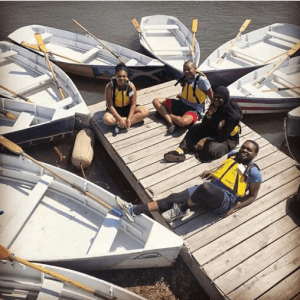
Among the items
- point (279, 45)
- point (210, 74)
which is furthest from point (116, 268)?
point (279, 45)

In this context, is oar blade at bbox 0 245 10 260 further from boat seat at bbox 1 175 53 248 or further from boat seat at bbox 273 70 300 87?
boat seat at bbox 273 70 300 87

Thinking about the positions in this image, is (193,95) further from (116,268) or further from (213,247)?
(116,268)

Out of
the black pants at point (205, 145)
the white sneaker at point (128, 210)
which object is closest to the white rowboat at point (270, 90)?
the black pants at point (205, 145)

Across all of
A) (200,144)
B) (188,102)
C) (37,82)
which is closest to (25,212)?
(200,144)

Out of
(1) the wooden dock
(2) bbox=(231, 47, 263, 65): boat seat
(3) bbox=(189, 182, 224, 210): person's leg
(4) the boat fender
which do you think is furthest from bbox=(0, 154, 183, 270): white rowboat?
(2) bbox=(231, 47, 263, 65): boat seat

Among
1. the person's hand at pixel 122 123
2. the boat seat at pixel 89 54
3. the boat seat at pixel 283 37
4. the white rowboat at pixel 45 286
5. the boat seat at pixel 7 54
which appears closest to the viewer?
the white rowboat at pixel 45 286

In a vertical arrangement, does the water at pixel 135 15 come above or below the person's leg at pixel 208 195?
above

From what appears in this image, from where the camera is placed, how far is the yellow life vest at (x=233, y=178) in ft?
13.6

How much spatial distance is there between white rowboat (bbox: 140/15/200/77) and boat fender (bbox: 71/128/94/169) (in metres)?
3.51

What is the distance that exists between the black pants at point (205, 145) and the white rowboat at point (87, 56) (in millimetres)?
Result: 3388

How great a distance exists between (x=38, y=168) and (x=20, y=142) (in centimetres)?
139

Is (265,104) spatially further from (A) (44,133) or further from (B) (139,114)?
(A) (44,133)

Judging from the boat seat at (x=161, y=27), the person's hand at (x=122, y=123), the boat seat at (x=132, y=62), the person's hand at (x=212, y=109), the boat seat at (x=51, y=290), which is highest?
the boat seat at (x=161, y=27)

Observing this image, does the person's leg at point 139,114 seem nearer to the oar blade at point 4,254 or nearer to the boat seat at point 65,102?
the boat seat at point 65,102
